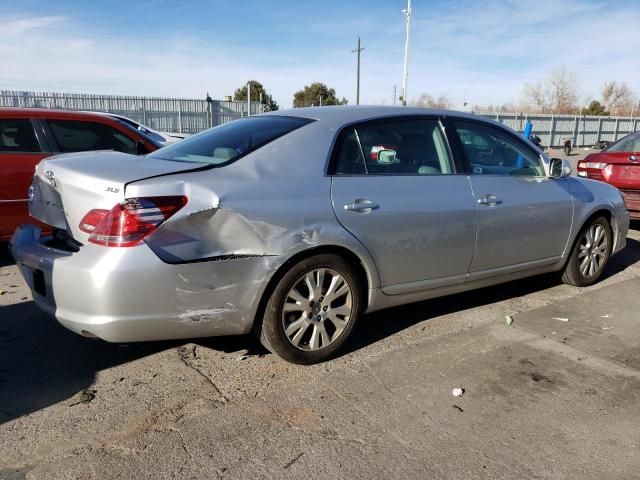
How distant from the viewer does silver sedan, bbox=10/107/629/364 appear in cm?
296

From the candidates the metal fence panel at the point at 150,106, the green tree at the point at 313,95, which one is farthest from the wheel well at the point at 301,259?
the green tree at the point at 313,95

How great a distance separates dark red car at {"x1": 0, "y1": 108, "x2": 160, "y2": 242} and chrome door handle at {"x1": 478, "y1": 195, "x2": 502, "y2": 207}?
3710 millimetres

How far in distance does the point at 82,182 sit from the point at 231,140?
102cm

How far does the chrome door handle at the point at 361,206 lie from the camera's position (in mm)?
3521

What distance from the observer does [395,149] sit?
393 cm

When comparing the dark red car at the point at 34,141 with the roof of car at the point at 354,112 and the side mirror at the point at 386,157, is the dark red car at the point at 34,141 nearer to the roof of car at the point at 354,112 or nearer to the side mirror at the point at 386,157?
the roof of car at the point at 354,112

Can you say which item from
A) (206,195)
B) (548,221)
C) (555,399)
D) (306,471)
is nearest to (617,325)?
(548,221)

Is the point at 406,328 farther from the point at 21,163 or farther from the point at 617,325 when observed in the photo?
the point at 21,163

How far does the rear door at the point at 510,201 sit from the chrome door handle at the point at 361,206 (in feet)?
Answer: 3.28

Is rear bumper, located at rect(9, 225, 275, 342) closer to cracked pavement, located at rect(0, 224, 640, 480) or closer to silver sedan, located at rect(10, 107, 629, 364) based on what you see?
silver sedan, located at rect(10, 107, 629, 364)

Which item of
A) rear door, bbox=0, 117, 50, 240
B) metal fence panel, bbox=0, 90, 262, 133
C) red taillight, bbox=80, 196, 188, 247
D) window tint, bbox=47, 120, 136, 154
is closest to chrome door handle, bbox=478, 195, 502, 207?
red taillight, bbox=80, 196, 188, 247

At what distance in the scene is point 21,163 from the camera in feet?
18.1

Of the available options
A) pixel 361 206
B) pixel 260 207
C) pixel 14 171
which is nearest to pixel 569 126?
pixel 14 171

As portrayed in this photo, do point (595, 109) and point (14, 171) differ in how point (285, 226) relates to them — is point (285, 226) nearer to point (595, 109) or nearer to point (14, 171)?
point (14, 171)
